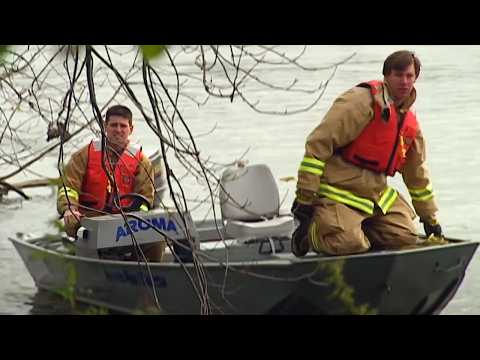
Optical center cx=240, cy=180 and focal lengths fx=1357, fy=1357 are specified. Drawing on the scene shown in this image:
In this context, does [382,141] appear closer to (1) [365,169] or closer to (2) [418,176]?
(1) [365,169]

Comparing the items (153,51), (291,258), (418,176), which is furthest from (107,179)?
(153,51)

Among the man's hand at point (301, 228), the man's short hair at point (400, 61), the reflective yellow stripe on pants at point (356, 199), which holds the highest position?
the man's short hair at point (400, 61)

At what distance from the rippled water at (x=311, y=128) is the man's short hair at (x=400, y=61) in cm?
211

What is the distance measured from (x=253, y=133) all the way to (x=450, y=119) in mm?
2759

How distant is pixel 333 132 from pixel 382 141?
349 mm

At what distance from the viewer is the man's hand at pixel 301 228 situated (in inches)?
291

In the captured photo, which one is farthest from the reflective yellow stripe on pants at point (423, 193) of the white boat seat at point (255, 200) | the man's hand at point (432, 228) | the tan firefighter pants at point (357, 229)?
the white boat seat at point (255, 200)

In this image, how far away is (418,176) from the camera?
297 inches

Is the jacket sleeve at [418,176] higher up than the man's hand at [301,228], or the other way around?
the jacket sleeve at [418,176]

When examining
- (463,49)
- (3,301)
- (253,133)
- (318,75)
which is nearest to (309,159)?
(3,301)

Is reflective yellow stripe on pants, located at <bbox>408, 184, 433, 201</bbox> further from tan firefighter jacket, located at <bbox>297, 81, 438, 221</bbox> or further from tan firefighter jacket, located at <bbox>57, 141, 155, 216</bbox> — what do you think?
tan firefighter jacket, located at <bbox>57, 141, 155, 216</bbox>

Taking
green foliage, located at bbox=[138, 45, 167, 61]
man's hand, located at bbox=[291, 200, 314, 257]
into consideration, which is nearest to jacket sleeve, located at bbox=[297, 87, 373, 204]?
man's hand, located at bbox=[291, 200, 314, 257]

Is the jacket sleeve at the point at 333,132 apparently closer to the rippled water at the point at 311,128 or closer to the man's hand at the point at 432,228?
the man's hand at the point at 432,228

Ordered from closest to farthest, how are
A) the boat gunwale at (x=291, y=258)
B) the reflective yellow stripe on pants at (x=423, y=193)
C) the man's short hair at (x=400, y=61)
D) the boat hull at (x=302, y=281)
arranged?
1. the man's short hair at (x=400, y=61)
2. the reflective yellow stripe on pants at (x=423, y=193)
3. the boat gunwale at (x=291, y=258)
4. the boat hull at (x=302, y=281)
